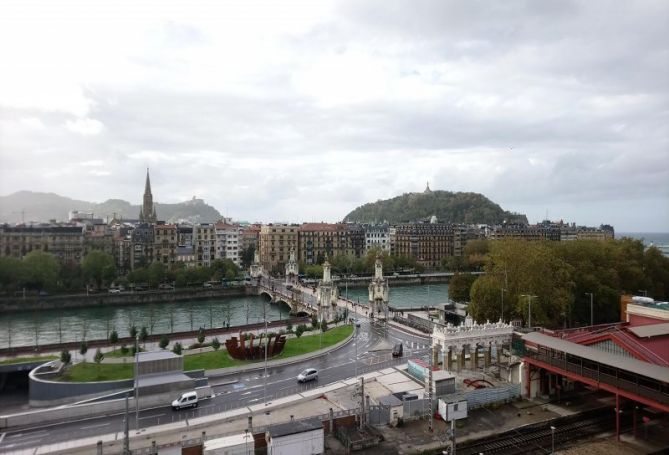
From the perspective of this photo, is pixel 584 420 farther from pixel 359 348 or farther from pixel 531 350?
pixel 359 348

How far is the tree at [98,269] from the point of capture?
7906cm

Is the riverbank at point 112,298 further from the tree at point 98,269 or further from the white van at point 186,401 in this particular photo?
the white van at point 186,401

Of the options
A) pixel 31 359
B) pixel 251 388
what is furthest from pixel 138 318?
pixel 251 388

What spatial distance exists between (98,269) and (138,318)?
63.8 ft

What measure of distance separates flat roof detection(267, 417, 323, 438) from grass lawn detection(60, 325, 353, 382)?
1260 cm

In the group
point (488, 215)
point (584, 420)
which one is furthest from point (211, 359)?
point (488, 215)

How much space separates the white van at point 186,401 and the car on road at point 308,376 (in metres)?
6.64

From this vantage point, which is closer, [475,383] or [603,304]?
[475,383]

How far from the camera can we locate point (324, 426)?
24031mm

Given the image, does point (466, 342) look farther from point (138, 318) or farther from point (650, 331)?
point (138, 318)

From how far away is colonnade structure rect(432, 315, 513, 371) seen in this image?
109 feet

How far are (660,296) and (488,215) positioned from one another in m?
141

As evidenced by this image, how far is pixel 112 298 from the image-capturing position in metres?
75.3

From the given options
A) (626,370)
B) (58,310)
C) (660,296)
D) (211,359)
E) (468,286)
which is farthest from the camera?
(58,310)
